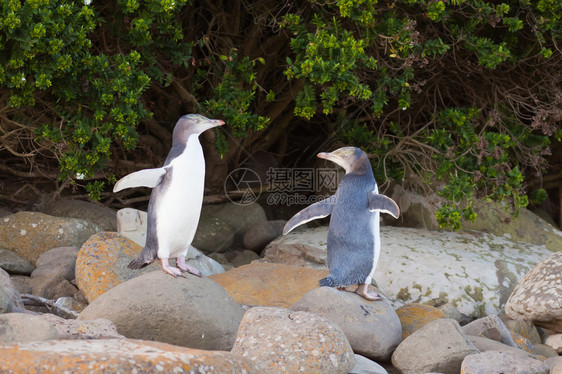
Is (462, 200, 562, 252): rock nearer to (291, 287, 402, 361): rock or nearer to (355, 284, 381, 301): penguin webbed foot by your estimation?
(355, 284, 381, 301): penguin webbed foot

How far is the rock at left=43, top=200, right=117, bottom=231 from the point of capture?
24.8 feet

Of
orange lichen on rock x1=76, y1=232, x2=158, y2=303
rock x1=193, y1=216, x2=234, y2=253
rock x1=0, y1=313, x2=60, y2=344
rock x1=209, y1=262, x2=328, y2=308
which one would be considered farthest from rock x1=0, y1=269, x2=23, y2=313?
rock x1=193, y1=216, x2=234, y2=253

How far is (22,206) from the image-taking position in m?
8.16

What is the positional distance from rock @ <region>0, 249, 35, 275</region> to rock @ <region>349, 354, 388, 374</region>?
129 inches

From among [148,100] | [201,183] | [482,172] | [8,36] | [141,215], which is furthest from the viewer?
[148,100]

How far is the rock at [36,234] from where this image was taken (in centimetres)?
670

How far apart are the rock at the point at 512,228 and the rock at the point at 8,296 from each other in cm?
526

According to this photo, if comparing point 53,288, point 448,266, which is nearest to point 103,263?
point 53,288

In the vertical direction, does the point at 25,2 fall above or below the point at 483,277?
above

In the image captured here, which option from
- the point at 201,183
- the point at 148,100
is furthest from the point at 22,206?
the point at 201,183

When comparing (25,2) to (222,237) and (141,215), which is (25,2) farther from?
(222,237)

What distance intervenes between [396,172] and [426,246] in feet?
3.30

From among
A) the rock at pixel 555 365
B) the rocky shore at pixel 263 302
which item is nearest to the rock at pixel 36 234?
the rocky shore at pixel 263 302

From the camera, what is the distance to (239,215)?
854cm
